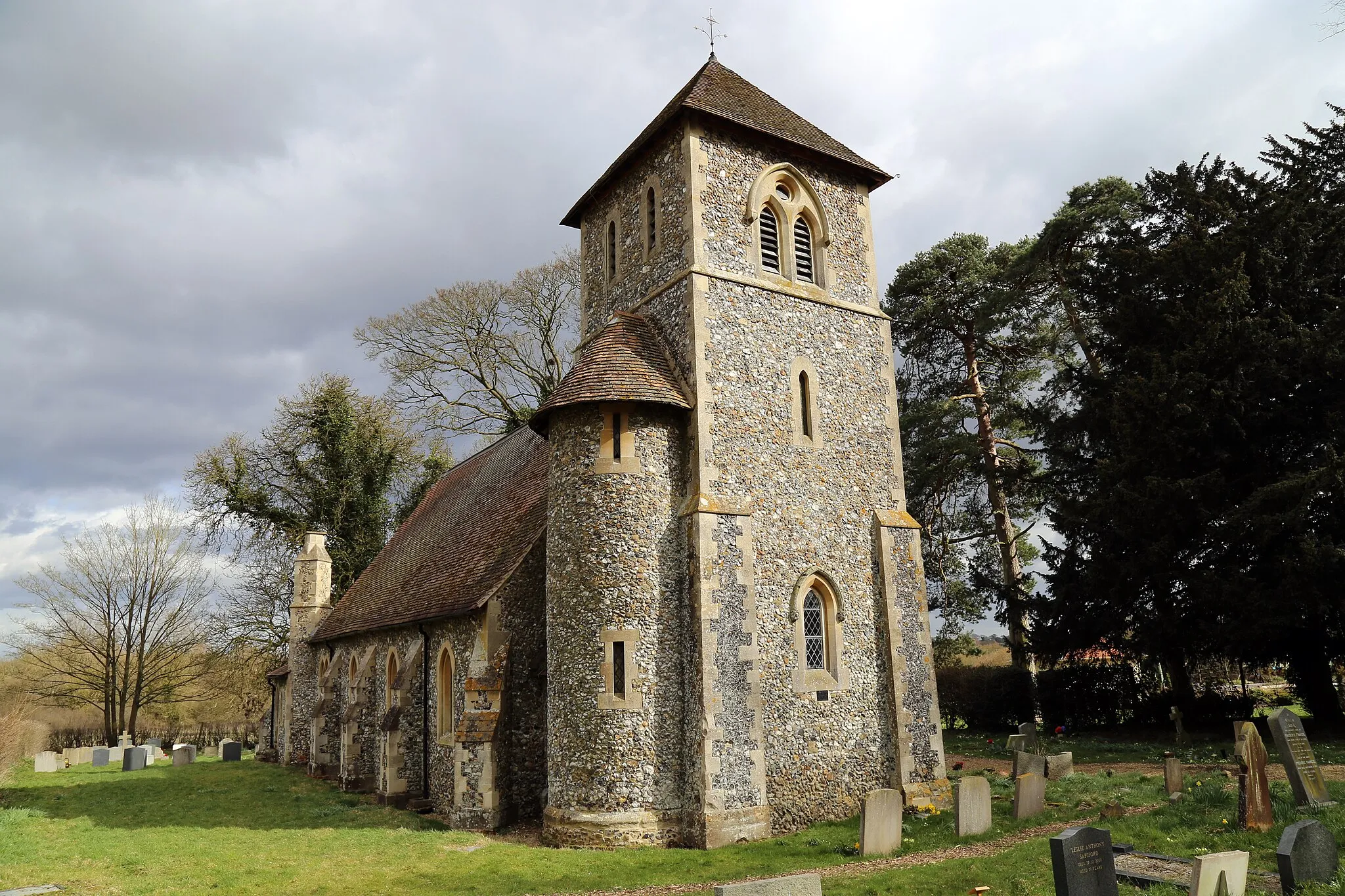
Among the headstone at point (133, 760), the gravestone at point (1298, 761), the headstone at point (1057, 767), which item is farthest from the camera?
the headstone at point (133, 760)

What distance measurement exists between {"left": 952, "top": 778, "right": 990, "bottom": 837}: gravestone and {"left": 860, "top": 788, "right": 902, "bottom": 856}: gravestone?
2.93ft

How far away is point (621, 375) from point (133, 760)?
25.1 metres

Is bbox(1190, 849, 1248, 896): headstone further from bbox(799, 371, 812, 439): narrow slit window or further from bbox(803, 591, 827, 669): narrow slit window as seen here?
bbox(799, 371, 812, 439): narrow slit window

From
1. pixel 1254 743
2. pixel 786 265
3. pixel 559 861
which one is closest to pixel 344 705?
pixel 559 861

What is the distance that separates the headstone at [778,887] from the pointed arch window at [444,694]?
10.0 meters

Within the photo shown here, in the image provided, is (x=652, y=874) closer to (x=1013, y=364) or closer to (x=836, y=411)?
(x=836, y=411)

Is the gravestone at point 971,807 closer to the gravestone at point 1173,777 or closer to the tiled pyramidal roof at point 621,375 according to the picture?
the gravestone at point 1173,777

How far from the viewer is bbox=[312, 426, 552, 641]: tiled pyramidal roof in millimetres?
15945

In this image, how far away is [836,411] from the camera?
1539cm

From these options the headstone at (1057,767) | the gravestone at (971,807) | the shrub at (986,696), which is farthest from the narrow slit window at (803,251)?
the shrub at (986,696)

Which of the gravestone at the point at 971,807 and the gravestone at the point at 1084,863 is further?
the gravestone at the point at 971,807

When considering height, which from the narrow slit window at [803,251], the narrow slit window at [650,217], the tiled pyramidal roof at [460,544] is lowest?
the tiled pyramidal roof at [460,544]

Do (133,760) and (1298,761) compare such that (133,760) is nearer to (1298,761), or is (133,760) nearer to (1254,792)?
(1254,792)

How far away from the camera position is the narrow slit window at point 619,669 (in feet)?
41.5
